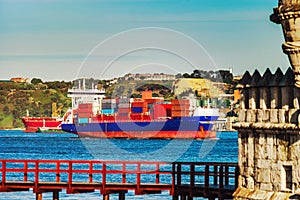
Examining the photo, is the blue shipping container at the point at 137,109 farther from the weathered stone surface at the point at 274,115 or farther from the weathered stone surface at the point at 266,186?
the weathered stone surface at the point at 274,115

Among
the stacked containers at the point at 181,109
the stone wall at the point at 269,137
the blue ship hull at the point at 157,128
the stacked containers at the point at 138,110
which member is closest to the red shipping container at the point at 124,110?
the stacked containers at the point at 138,110

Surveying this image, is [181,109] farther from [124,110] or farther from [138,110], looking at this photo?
[124,110]

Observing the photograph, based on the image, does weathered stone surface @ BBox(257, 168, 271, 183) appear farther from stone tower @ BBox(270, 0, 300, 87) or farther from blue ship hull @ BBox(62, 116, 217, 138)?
blue ship hull @ BBox(62, 116, 217, 138)

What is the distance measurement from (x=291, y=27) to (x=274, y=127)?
3273 millimetres

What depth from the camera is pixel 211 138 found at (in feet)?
633

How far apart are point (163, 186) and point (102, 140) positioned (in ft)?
485

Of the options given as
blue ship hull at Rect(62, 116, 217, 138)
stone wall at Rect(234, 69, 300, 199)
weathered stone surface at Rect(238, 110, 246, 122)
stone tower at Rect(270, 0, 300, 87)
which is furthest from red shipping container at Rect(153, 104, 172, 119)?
stone tower at Rect(270, 0, 300, 87)

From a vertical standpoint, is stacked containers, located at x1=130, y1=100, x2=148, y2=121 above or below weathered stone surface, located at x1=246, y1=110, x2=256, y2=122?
above

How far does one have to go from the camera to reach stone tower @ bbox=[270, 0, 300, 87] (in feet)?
97.6

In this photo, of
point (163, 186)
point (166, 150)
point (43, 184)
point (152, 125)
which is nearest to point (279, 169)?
point (163, 186)

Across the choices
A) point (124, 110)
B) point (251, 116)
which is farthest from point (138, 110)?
point (251, 116)

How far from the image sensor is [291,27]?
30031 mm

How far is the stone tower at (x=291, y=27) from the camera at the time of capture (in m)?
29.7

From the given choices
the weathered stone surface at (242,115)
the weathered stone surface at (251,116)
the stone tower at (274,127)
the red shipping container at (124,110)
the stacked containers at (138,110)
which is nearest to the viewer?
the stone tower at (274,127)
